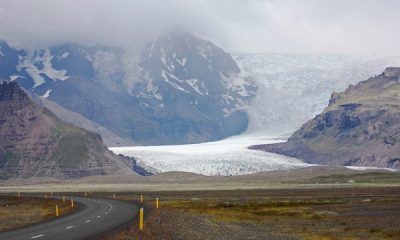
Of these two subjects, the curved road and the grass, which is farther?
the grass

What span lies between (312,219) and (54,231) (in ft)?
92.9

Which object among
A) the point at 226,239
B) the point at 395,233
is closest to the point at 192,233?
the point at 226,239

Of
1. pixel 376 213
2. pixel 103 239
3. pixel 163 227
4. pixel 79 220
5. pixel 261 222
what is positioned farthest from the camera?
pixel 376 213

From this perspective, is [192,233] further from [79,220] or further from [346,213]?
[346,213]

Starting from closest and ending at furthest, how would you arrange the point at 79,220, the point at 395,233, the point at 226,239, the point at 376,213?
the point at 226,239 < the point at 395,233 < the point at 79,220 < the point at 376,213

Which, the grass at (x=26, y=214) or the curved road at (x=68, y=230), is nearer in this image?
the curved road at (x=68, y=230)

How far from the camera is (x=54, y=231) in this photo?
4228 centimetres

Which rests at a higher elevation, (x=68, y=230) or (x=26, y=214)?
(x=68, y=230)

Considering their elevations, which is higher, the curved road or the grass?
the curved road

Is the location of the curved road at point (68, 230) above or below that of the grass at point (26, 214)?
above

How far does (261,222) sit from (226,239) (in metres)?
18.7

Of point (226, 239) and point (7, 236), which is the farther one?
point (226, 239)

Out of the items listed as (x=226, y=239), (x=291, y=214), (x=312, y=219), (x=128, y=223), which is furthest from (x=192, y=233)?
(x=291, y=214)

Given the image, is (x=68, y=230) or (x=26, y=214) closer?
(x=68, y=230)
